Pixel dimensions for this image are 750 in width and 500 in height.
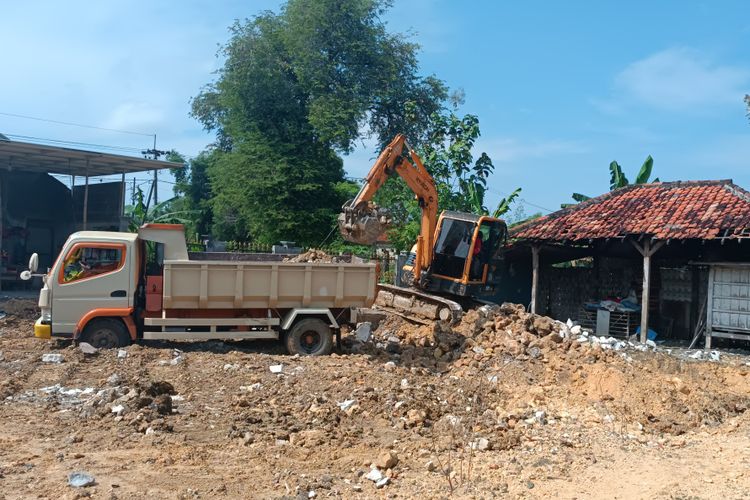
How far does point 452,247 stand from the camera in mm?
15320

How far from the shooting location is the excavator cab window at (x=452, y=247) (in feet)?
49.5

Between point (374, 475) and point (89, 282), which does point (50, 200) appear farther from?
point (374, 475)

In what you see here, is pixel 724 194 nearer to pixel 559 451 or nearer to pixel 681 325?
pixel 681 325

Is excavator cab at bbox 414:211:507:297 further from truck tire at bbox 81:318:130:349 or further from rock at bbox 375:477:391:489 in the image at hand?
rock at bbox 375:477:391:489

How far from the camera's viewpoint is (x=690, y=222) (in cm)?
1577

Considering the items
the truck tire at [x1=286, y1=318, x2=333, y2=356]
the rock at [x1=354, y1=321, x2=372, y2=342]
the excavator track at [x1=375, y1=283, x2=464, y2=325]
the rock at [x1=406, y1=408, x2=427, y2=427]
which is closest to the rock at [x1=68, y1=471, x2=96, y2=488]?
the rock at [x1=406, y1=408, x2=427, y2=427]

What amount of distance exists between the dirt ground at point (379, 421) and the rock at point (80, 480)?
0.08 meters

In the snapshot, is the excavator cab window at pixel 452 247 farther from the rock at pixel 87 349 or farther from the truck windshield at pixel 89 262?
the rock at pixel 87 349

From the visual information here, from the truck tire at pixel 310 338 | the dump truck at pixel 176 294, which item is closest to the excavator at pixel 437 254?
the dump truck at pixel 176 294

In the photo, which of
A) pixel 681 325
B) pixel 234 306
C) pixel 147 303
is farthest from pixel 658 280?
pixel 147 303

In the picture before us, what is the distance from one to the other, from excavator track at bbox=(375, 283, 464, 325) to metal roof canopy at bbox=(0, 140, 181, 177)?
9.31m

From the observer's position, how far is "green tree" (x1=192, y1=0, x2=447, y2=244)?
31.2 m

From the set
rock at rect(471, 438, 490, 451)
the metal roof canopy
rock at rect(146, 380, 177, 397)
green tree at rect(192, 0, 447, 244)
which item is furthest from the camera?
green tree at rect(192, 0, 447, 244)

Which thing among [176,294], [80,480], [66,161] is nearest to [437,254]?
[176,294]
